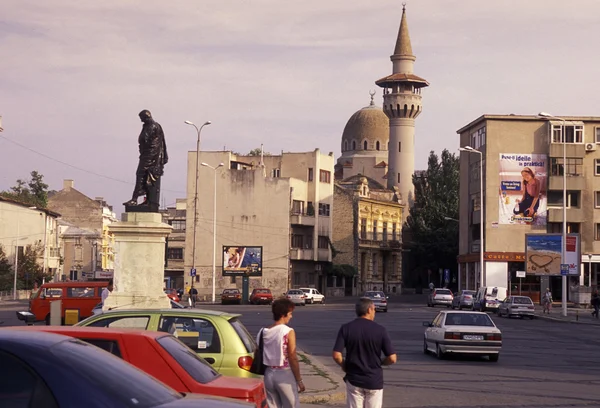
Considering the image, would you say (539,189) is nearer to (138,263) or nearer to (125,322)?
(138,263)

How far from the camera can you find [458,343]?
985 inches

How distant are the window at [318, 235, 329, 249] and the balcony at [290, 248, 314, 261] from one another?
9.44 ft

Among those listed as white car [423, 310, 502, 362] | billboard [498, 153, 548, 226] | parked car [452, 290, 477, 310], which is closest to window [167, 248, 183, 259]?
billboard [498, 153, 548, 226]

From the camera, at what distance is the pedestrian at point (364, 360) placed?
1018 centimetres

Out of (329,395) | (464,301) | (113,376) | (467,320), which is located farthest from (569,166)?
(113,376)

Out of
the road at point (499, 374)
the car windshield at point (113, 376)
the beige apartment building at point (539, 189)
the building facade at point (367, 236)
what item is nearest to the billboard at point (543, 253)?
the beige apartment building at point (539, 189)

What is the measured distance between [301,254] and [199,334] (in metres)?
80.3

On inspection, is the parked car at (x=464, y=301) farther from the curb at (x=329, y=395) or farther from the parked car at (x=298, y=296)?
the curb at (x=329, y=395)

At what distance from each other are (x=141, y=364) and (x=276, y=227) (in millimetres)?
80521

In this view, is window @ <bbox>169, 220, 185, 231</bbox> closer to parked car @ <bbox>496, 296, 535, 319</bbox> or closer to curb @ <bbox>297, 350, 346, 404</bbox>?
parked car @ <bbox>496, 296, 535, 319</bbox>

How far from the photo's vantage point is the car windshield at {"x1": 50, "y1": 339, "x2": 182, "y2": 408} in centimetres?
544

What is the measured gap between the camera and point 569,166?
81.0 meters

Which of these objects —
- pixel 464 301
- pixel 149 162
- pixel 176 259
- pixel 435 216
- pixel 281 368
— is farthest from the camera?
pixel 435 216

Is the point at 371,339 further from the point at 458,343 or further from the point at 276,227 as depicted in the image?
the point at 276,227
